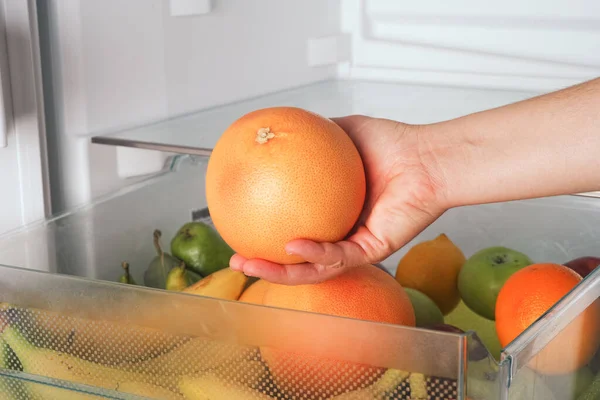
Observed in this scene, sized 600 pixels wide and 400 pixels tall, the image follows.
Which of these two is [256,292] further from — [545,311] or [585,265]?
[585,265]

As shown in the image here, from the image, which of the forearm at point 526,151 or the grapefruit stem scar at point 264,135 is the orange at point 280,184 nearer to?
the grapefruit stem scar at point 264,135

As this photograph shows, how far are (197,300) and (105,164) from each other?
1.68 ft

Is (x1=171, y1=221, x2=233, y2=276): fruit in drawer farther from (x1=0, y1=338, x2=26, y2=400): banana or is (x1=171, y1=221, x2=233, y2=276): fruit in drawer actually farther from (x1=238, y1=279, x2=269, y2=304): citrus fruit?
(x1=0, y1=338, x2=26, y2=400): banana

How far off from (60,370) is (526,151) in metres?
0.43

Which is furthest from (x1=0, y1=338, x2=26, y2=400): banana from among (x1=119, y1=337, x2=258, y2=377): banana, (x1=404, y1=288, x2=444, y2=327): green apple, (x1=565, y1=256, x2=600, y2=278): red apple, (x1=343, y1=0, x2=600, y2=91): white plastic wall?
(x1=343, y1=0, x2=600, y2=91): white plastic wall

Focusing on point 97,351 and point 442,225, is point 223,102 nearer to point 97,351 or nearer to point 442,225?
point 442,225

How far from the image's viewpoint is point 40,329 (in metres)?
0.68

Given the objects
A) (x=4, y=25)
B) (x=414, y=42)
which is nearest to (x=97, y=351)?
(x=4, y=25)

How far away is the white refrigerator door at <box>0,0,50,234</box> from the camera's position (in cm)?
92

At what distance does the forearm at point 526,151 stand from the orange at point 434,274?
6.3 inches

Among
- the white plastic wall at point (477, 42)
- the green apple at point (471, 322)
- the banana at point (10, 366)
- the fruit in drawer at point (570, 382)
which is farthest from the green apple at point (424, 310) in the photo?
the white plastic wall at point (477, 42)

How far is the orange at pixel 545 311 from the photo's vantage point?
65cm

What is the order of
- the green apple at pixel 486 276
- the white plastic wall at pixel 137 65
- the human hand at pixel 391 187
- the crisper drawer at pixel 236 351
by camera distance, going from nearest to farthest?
the crisper drawer at pixel 236 351
the human hand at pixel 391 187
the green apple at pixel 486 276
the white plastic wall at pixel 137 65

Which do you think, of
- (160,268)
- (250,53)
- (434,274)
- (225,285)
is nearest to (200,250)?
(160,268)
